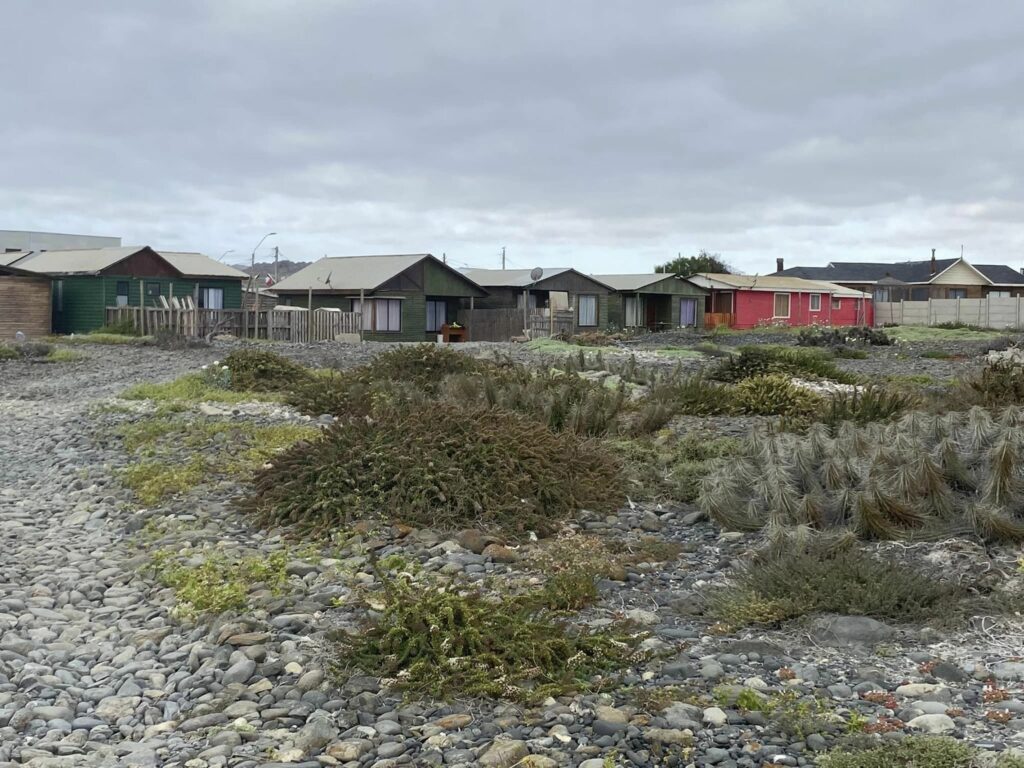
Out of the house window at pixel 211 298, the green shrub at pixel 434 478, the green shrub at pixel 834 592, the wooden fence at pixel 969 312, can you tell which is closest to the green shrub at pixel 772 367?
the green shrub at pixel 434 478

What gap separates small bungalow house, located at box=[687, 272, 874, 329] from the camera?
52.7m

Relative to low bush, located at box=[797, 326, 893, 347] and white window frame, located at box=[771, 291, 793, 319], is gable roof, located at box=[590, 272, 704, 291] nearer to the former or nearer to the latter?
white window frame, located at box=[771, 291, 793, 319]

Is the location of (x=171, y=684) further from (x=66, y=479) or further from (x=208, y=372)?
(x=208, y=372)

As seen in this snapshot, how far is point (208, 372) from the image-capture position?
1559cm

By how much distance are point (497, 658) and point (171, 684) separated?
4.95 ft

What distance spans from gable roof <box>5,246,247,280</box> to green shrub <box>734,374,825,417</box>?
29.8 m

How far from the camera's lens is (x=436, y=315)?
42844 mm

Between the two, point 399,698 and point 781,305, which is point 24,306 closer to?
point 399,698

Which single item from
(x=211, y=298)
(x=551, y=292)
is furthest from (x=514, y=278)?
(x=211, y=298)

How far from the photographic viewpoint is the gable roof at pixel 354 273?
40.1 meters

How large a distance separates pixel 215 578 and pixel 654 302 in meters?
45.3

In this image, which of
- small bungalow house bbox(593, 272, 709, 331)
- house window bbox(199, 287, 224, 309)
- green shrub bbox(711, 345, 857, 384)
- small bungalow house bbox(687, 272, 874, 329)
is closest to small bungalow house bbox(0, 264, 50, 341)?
house window bbox(199, 287, 224, 309)

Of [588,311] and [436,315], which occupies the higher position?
[588,311]

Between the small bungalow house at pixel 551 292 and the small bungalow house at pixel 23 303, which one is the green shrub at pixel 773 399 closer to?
the small bungalow house at pixel 23 303
